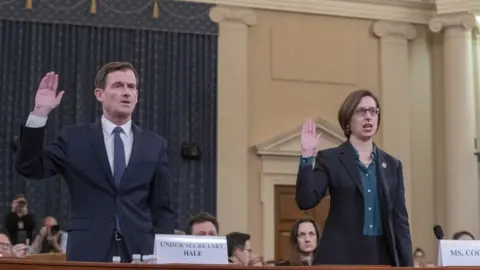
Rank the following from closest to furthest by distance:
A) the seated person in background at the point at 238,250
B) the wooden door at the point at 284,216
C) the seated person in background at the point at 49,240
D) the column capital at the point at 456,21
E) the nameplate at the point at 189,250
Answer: the nameplate at the point at 189,250 → the seated person in background at the point at 238,250 → the seated person in background at the point at 49,240 → the wooden door at the point at 284,216 → the column capital at the point at 456,21

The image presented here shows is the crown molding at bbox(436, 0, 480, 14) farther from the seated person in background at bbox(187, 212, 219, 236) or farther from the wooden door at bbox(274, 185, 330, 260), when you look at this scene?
the seated person in background at bbox(187, 212, 219, 236)

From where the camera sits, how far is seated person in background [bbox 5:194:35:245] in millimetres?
8570

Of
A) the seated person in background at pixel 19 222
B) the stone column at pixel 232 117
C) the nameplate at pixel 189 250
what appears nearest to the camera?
the nameplate at pixel 189 250

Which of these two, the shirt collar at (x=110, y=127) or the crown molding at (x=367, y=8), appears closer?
the shirt collar at (x=110, y=127)

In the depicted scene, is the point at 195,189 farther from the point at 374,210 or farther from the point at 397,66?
the point at 374,210

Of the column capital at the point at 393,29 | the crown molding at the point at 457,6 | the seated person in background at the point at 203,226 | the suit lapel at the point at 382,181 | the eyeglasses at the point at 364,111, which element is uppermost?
the crown molding at the point at 457,6

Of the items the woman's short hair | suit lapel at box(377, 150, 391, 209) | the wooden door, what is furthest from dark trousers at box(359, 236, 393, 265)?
the wooden door

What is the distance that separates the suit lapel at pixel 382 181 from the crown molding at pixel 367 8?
25.1ft

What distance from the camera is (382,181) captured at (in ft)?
10.2

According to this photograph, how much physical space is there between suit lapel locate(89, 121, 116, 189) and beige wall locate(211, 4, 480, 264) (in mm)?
7088

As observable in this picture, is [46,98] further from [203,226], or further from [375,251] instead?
[203,226]

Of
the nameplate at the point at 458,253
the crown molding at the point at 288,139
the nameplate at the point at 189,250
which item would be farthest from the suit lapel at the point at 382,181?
the crown molding at the point at 288,139

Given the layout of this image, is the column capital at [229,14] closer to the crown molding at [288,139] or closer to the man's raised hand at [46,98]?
the crown molding at [288,139]

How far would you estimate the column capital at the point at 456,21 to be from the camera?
1072cm
